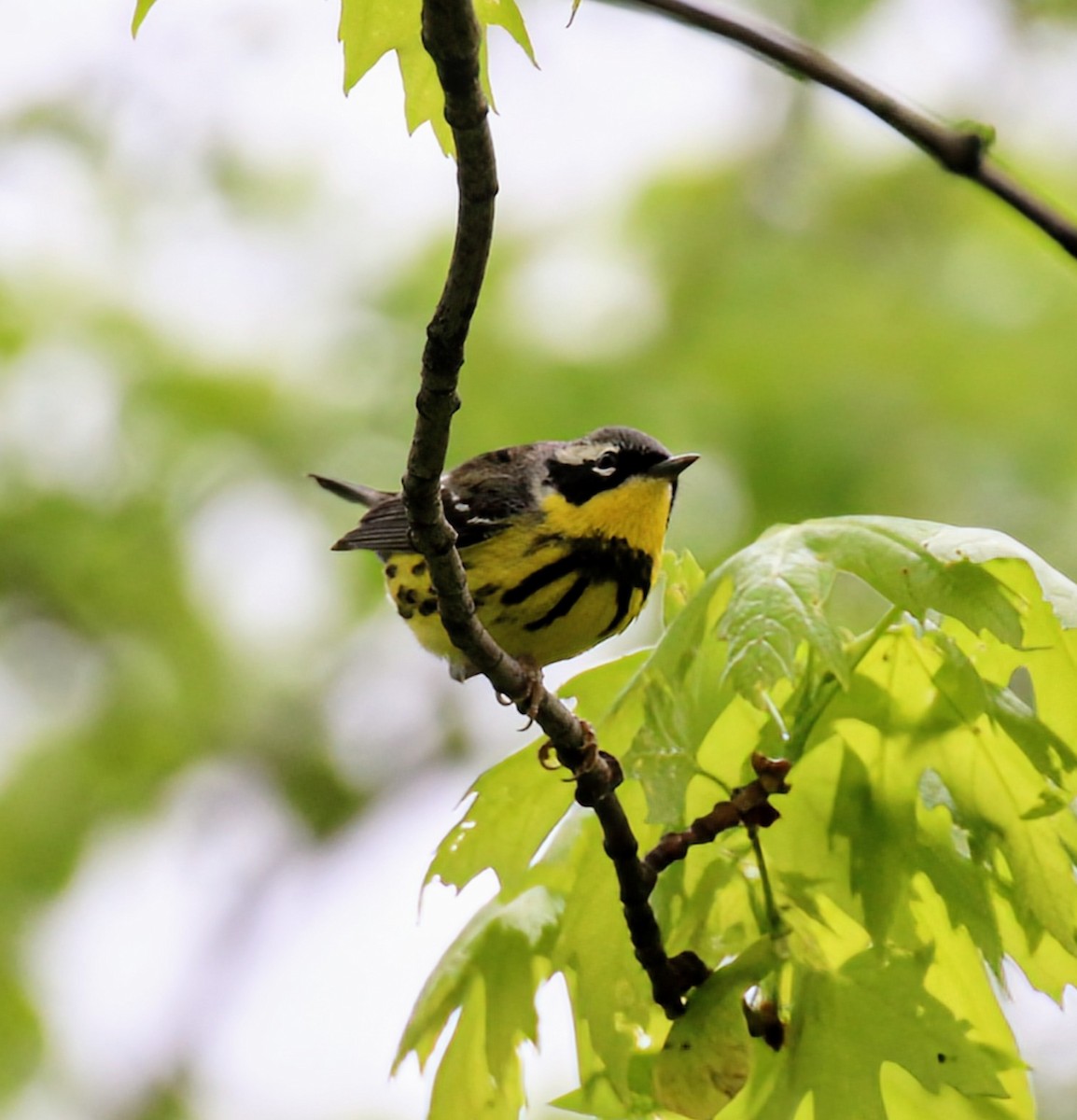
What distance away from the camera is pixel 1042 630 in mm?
2082

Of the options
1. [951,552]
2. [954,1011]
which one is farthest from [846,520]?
[954,1011]

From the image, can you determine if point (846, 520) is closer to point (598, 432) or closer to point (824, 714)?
point (824, 714)

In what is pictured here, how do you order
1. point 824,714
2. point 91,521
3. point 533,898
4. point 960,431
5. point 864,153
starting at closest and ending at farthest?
point 824,714 < point 533,898 < point 960,431 < point 91,521 < point 864,153

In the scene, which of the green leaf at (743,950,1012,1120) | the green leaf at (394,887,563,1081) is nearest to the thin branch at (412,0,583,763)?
the green leaf at (394,887,563,1081)

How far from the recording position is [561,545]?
379 centimetres

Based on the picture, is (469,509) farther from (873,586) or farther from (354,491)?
(873,586)

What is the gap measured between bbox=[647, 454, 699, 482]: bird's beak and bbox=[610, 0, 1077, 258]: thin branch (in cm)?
223

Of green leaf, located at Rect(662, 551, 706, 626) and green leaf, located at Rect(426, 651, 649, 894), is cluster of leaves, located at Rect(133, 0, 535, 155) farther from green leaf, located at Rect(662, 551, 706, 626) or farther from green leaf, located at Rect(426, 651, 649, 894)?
green leaf, located at Rect(426, 651, 649, 894)

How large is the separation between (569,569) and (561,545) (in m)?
0.07

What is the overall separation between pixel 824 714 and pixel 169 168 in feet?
16.3

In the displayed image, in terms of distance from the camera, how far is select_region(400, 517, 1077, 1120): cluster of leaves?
205 centimetres

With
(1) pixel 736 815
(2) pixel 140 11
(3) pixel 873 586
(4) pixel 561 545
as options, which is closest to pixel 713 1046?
(1) pixel 736 815

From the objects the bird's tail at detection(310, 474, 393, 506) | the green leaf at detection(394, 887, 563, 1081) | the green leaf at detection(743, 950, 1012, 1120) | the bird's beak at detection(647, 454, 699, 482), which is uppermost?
the bird's tail at detection(310, 474, 393, 506)

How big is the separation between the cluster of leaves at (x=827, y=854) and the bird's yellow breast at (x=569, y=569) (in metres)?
1.21
